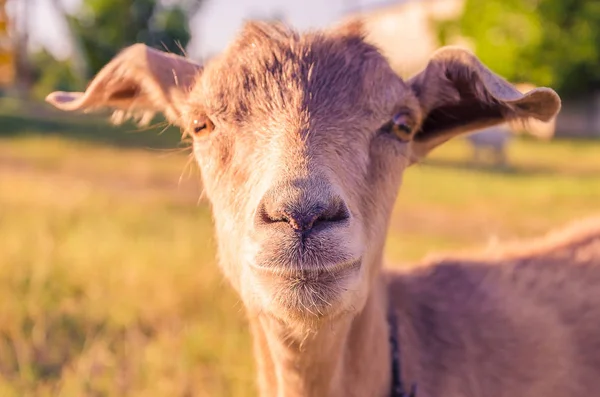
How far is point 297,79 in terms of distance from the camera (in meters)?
2.70

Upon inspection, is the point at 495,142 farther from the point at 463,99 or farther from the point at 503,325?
the point at 463,99

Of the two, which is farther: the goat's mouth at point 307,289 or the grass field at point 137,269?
the grass field at point 137,269

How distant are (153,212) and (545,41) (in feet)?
82.5

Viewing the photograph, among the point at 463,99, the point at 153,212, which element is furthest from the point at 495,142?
the point at 463,99

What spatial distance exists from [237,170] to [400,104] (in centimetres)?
79

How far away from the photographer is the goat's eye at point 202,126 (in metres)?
2.88

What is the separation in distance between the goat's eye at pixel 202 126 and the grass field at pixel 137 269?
21.3 inches

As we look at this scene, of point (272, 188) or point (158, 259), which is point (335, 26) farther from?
point (158, 259)

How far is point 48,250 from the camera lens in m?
6.57

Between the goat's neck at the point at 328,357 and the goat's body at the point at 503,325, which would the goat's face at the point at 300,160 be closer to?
the goat's neck at the point at 328,357

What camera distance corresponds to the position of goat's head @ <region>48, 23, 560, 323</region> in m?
2.12

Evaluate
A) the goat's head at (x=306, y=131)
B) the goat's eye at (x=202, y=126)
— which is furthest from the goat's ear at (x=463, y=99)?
the goat's eye at (x=202, y=126)

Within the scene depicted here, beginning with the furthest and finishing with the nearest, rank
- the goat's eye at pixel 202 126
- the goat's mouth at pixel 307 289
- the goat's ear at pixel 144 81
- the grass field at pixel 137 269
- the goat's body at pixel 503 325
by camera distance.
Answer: the grass field at pixel 137 269, the goat's ear at pixel 144 81, the goat's body at pixel 503 325, the goat's eye at pixel 202 126, the goat's mouth at pixel 307 289

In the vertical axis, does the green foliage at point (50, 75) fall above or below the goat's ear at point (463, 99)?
below
